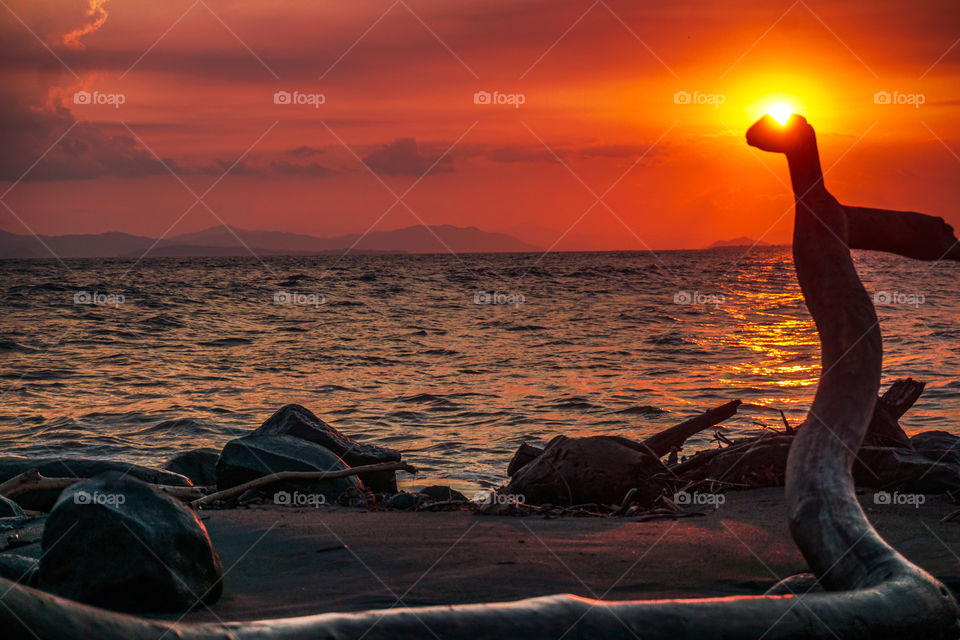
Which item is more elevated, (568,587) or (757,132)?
(757,132)

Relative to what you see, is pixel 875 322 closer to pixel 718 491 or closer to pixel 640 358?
pixel 718 491

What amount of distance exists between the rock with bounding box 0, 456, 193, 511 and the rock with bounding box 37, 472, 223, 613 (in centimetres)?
333

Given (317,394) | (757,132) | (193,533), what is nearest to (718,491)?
(757,132)

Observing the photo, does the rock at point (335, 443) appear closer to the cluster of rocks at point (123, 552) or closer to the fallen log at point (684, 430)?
the fallen log at point (684, 430)

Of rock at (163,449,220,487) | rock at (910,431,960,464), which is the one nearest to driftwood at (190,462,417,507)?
rock at (163,449,220,487)

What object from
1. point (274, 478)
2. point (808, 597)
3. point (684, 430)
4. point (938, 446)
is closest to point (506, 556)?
point (808, 597)

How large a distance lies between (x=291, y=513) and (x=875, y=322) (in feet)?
13.0

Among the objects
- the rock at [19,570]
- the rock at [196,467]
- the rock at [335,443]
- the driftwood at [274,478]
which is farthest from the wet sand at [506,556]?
the rock at [196,467]

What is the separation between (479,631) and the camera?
1794mm

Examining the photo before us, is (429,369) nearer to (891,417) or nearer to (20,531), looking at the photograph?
(891,417)

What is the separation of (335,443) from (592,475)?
2.80 metres

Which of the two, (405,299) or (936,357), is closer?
(936,357)

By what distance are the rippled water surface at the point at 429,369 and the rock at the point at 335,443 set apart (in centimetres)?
83

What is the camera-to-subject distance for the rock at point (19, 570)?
10.9 feet
